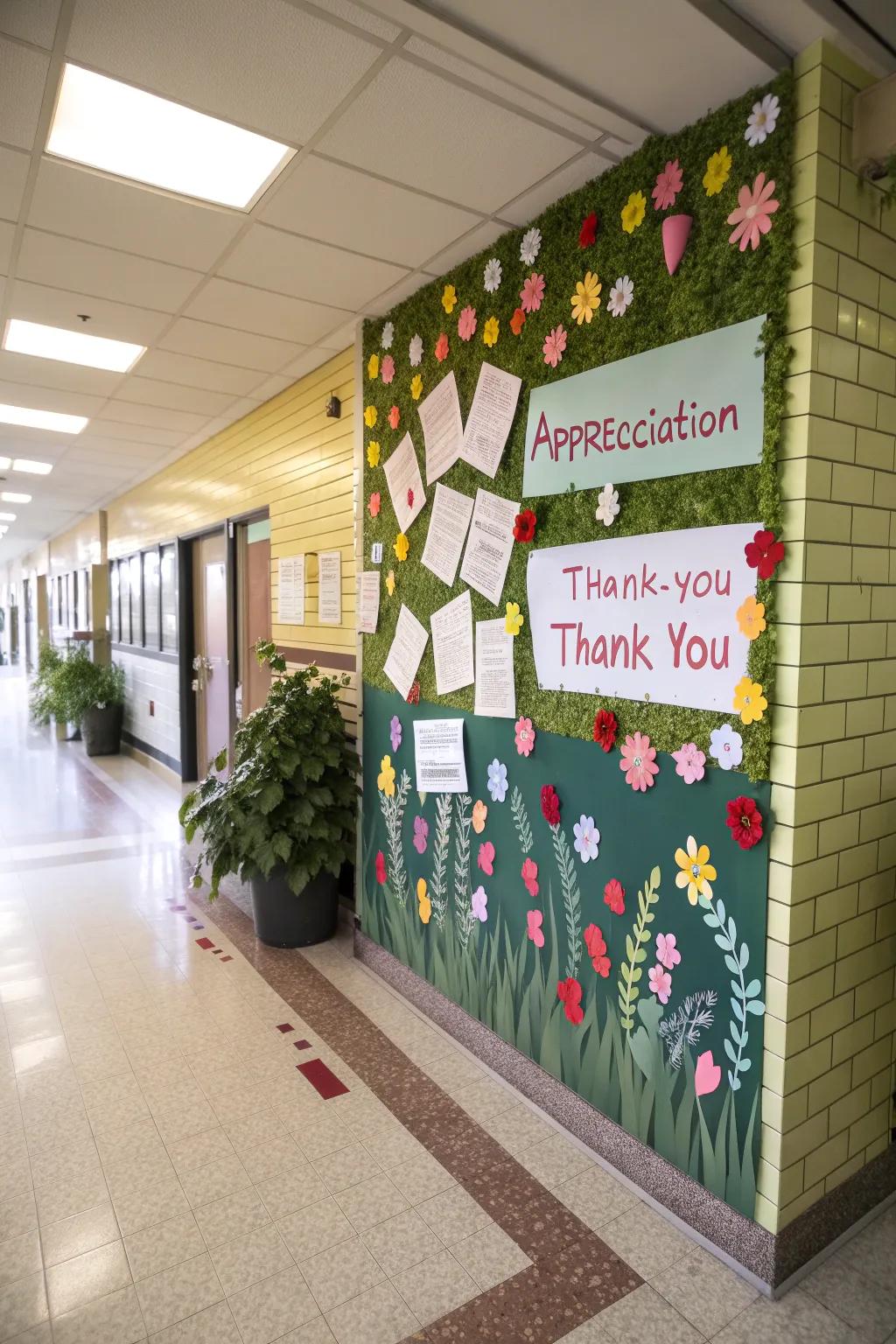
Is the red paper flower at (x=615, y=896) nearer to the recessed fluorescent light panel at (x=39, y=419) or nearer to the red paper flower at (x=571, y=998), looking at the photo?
the red paper flower at (x=571, y=998)

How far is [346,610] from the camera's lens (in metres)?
4.10

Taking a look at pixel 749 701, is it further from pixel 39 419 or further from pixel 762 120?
pixel 39 419

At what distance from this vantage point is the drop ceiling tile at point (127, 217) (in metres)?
2.45

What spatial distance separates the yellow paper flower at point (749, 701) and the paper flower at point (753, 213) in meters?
1.08

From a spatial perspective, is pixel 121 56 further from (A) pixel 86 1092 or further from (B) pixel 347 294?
(A) pixel 86 1092

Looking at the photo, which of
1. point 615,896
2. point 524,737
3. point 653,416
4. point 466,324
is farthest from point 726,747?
point 466,324

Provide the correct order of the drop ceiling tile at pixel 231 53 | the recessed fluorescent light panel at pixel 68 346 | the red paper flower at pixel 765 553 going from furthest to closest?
the recessed fluorescent light panel at pixel 68 346, the red paper flower at pixel 765 553, the drop ceiling tile at pixel 231 53

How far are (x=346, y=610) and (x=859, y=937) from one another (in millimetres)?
2811

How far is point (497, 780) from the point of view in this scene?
2.86m

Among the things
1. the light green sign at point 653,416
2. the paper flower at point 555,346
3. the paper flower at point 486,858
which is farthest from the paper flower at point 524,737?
the paper flower at point 555,346

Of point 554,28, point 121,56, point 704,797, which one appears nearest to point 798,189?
point 554,28

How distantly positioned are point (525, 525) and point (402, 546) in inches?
36.2

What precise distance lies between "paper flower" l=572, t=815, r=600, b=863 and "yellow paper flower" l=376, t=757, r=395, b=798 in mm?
1264

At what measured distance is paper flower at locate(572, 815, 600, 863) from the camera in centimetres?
241
